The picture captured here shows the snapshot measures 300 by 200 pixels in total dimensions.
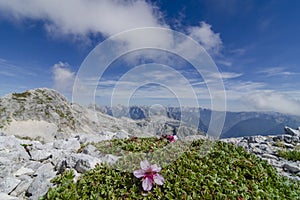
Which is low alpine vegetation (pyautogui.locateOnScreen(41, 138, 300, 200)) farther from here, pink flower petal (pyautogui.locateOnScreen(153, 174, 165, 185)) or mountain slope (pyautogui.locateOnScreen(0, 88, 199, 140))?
mountain slope (pyautogui.locateOnScreen(0, 88, 199, 140))

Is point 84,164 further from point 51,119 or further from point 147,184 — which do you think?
point 51,119

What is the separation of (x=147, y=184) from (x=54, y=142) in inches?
265

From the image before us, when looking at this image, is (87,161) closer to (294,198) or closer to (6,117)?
(294,198)

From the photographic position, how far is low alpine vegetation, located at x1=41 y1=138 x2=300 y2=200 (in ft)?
14.0

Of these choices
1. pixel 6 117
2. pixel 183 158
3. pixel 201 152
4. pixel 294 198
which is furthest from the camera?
pixel 6 117

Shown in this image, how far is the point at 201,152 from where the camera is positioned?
6441 millimetres

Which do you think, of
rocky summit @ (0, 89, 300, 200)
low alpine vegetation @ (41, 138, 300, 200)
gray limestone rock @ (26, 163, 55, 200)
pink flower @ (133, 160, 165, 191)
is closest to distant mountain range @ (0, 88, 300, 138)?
rocky summit @ (0, 89, 300, 200)

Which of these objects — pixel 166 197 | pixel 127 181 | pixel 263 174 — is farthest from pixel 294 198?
pixel 127 181

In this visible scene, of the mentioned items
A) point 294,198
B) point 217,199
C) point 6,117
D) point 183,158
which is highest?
point 6,117

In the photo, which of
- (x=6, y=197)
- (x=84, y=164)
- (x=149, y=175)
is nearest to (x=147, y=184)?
(x=149, y=175)

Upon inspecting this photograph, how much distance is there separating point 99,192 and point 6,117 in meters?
15.5

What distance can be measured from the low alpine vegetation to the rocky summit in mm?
524

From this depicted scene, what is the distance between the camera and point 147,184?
4234 mm

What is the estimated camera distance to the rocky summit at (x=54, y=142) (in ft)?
17.2
